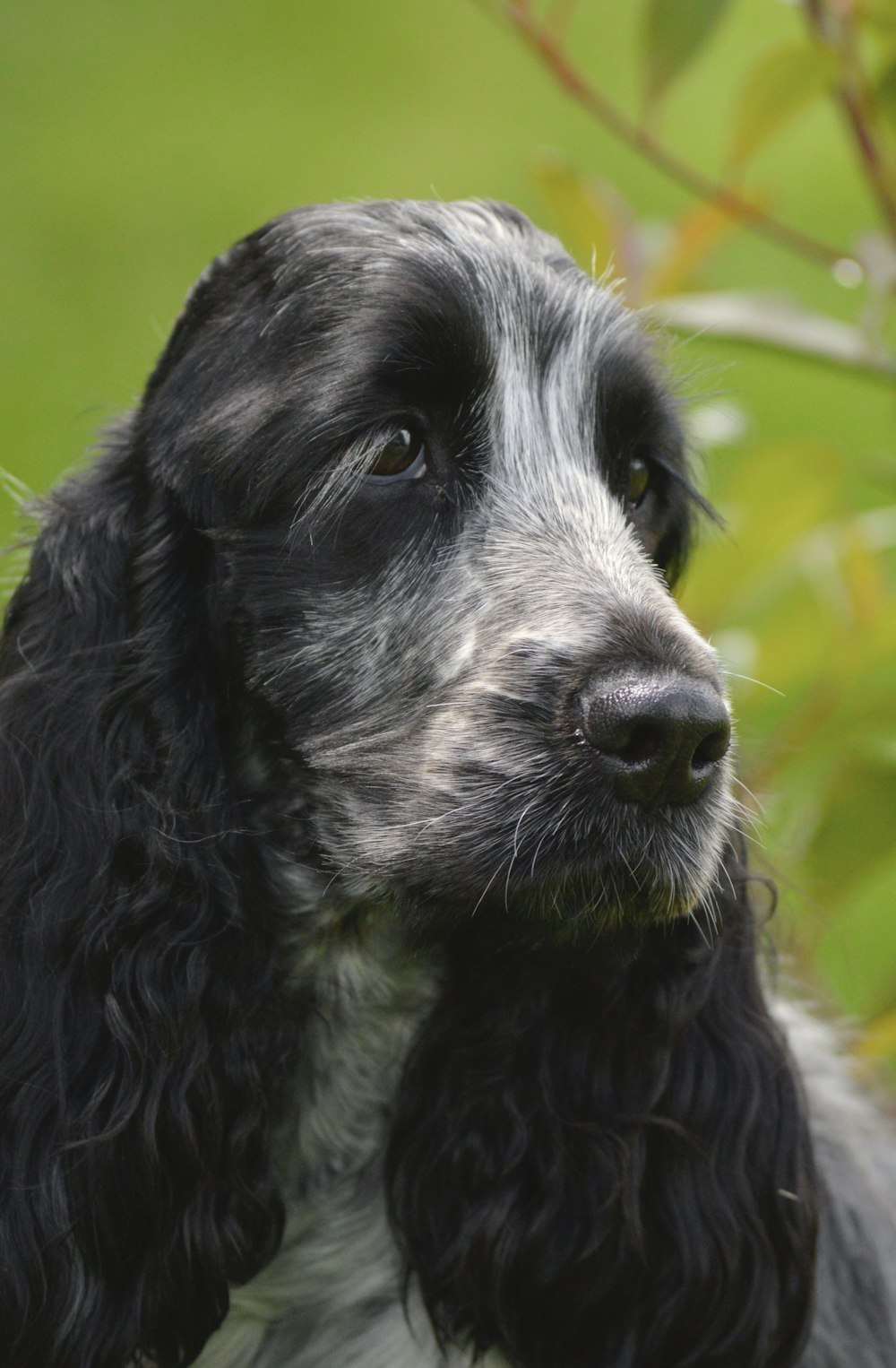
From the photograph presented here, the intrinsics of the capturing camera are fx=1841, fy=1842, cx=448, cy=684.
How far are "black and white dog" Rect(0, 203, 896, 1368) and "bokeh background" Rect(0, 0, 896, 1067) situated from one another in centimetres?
91

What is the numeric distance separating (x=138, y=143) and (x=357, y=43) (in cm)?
151

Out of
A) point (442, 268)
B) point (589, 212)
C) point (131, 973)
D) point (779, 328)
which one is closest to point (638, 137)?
point (589, 212)

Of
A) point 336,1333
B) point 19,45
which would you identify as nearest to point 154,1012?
point 336,1333

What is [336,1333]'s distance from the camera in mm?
2760

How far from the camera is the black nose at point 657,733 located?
232 centimetres

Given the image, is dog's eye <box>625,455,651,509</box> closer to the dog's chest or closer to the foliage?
the foliage

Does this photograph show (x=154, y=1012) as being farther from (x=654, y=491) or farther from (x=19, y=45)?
(x=19, y=45)

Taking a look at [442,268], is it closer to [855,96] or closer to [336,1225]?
[855,96]

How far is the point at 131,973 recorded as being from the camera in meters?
2.61

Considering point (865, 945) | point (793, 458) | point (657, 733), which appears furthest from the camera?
point (865, 945)

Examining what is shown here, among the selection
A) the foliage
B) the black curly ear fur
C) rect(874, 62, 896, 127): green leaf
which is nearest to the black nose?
the black curly ear fur

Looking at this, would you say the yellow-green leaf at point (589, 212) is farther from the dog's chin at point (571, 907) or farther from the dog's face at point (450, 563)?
the dog's chin at point (571, 907)

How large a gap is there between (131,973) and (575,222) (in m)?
2.09

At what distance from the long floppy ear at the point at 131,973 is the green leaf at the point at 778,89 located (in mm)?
1562
